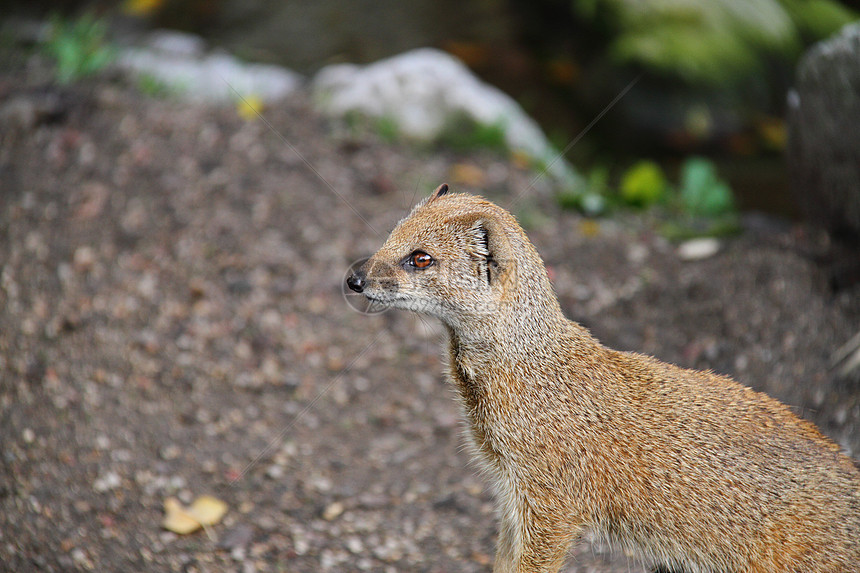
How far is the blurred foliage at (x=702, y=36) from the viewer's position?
27.1ft

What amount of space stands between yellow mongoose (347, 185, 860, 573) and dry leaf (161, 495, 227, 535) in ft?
5.35

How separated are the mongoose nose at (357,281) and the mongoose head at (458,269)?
0.03 m

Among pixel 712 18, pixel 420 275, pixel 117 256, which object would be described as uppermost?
pixel 420 275

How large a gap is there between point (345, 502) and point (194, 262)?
7.31ft

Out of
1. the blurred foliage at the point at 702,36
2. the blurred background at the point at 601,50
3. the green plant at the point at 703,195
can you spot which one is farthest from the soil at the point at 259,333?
the blurred foliage at the point at 702,36

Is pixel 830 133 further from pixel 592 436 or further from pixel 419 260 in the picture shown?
pixel 419 260

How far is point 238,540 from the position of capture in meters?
4.01

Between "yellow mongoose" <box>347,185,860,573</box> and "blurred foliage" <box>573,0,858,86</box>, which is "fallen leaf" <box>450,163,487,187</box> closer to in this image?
"blurred foliage" <box>573,0,858,86</box>

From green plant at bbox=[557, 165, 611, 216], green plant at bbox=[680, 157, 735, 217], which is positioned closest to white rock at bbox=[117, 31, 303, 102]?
green plant at bbox=[557, 165, 611, 216]

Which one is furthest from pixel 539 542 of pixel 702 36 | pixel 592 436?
pixel 702 36

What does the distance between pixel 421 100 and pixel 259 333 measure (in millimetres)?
3092

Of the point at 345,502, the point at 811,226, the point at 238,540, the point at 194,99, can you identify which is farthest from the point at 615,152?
the point at 238,540

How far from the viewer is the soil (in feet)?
13.4

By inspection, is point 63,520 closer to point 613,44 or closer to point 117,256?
point 117,256
